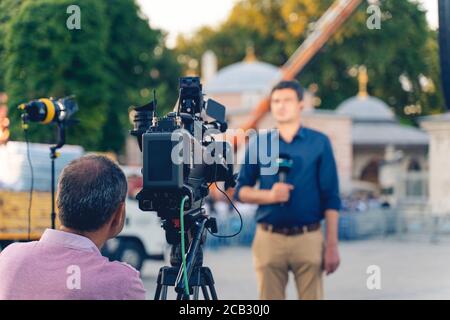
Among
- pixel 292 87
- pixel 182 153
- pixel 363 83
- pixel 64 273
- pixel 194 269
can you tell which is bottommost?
pixel 194 269

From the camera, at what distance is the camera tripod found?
380 cm

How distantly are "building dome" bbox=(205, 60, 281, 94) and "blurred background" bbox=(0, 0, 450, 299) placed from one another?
91 mm

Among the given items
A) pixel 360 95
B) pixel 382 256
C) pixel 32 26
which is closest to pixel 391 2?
pixel 32 26

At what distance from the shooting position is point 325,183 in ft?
18.6

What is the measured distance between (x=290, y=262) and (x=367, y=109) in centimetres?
4615

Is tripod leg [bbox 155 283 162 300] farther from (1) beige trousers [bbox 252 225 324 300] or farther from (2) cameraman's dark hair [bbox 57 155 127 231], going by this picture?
(1) beige trousers [bbox 252 225 324 300]

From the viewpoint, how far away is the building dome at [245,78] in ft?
176

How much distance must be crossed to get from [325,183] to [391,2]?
4.01 meters

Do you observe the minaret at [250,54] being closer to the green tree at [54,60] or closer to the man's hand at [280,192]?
the green tree at [54,60]

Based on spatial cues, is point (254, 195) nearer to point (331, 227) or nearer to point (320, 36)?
point (331, 227)

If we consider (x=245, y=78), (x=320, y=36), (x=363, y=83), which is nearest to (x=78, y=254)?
(x=320, y=36)

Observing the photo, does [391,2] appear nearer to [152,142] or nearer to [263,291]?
[263,291]

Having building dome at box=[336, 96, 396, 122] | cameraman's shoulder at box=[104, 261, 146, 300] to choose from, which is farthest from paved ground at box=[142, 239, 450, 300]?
building dome at box=[336, 96, 396, 122]

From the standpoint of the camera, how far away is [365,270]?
1587 cm
